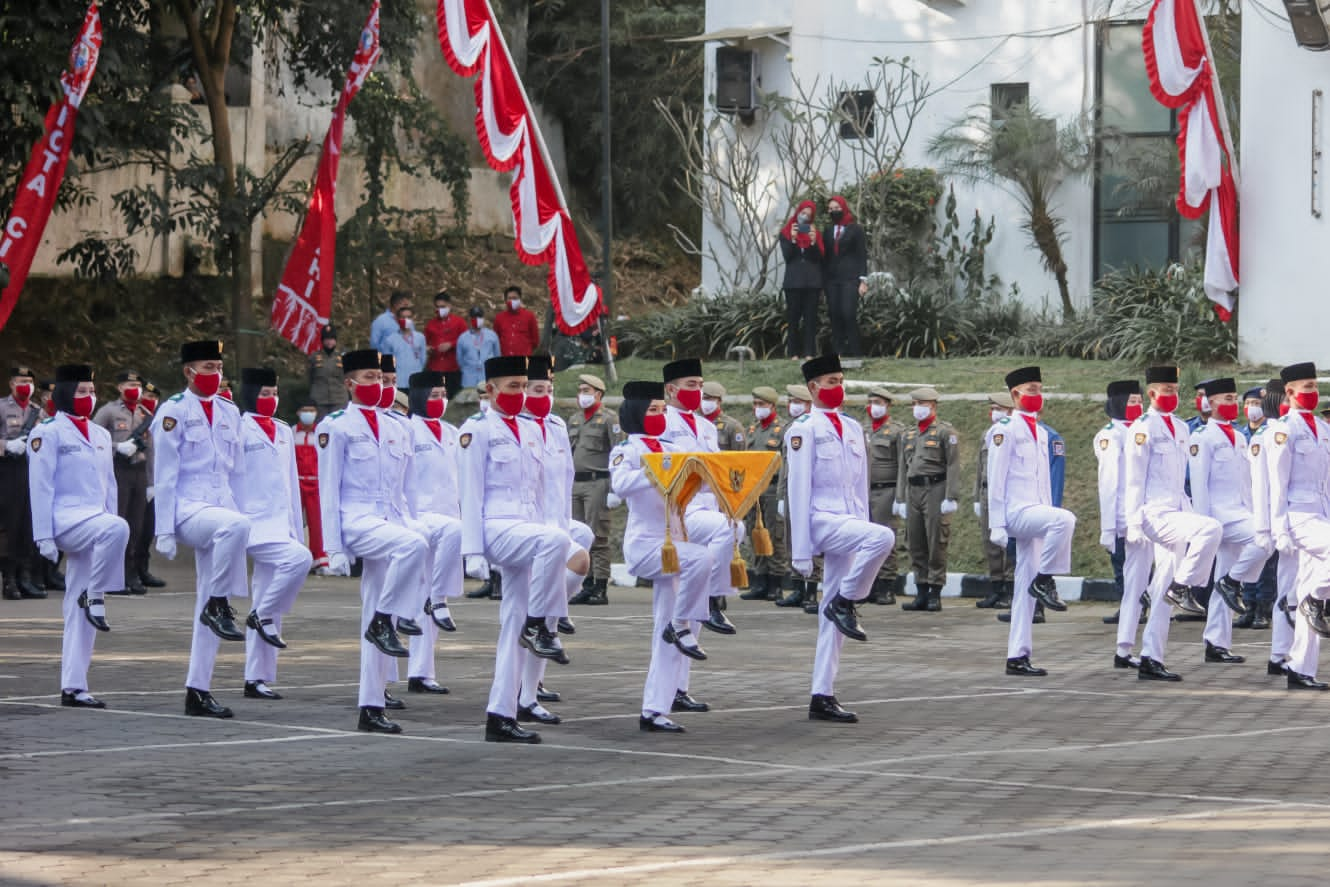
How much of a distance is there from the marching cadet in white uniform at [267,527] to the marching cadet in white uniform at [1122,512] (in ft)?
19.3

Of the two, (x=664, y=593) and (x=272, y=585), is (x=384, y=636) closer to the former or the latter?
(x=272, y=585)

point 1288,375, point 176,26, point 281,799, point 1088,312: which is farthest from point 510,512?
point 176,26

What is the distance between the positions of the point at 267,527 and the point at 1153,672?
6119mm

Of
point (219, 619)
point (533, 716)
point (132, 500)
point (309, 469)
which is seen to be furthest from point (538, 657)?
point (309, 469)

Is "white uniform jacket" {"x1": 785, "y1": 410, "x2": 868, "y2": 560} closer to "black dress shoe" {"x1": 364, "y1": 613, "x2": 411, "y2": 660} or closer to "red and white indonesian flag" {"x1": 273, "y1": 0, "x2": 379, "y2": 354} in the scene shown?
"black dress shoe" {"x1": 364, "y1": 613, "x2": 411, "y2": 660}

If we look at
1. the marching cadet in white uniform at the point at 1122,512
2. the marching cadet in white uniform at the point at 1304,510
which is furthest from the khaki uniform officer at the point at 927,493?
the marching cadet in white uniform at the point at 1304,510

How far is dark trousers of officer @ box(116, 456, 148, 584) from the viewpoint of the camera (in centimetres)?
2284

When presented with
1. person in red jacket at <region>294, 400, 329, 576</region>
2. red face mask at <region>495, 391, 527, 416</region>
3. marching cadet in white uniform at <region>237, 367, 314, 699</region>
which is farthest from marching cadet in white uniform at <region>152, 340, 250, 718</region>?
person in red jacket at <region>294, 400, 329, 576</region>

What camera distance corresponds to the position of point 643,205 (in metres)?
43.8

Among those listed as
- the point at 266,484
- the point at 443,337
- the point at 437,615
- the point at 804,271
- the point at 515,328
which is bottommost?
the point at 437,615

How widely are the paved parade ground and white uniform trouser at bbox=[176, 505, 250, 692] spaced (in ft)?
1.28

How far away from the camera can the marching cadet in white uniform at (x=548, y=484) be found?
1212 centimetres

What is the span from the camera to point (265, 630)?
13250 millimetres

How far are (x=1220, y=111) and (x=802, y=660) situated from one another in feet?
40.1
